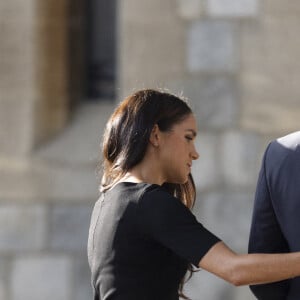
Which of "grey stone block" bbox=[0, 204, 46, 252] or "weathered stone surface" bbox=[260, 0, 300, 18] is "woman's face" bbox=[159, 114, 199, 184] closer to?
"weathered stone surface" bbox=[260, 0, 300, 18]

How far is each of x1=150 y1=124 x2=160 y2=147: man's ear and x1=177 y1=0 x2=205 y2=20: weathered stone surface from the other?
2856 millimetres

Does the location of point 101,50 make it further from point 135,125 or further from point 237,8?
point 135,125

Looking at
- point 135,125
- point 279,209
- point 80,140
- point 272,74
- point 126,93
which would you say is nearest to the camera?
point 135,125

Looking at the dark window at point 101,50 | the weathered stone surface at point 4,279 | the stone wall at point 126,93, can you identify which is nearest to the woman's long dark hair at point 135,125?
the stone wall at point 126,93

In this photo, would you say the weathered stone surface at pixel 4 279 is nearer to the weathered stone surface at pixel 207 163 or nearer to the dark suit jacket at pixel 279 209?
the weathered stone surface at pixel 207 163

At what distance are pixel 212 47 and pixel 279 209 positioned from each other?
104 inches

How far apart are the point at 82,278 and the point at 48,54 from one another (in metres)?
1.16

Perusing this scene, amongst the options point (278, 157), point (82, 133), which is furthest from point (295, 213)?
point (82, 133)

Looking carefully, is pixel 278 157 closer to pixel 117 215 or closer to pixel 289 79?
pixel 117 215

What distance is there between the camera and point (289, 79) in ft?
19.6

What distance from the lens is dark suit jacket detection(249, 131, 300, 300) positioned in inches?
134

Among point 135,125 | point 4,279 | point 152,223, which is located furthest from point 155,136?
point 4,279

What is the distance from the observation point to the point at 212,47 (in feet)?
19.7

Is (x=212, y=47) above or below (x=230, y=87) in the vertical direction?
above
